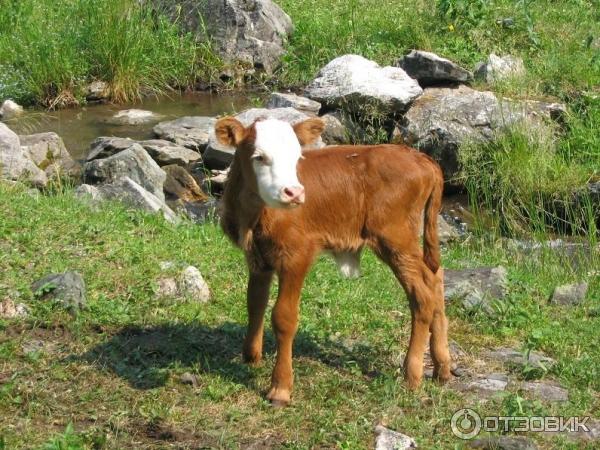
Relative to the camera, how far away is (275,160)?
592 centimetres

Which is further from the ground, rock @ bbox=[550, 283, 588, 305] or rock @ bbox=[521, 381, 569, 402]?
rock @ bbox=[521, 381, 569, 402]

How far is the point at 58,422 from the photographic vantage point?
5.88m

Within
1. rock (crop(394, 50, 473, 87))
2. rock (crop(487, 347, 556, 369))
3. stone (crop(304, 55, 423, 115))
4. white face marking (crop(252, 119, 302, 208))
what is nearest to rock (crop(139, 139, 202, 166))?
stone (crop(304, 55, 423, 115))

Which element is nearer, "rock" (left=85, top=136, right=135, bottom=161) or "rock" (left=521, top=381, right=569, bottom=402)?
"rock" (left=521, top=381, right=569, bottom=402)

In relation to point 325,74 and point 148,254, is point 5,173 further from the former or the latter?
point 325,74

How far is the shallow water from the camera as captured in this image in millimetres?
14656

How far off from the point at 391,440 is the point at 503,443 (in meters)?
0.61

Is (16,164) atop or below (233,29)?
atop

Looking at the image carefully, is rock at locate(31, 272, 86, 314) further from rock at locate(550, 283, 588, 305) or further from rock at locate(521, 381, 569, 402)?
rock at locate(550, 283, 588, 305)

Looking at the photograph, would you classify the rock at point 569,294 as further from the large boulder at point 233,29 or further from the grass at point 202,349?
the large boulder at point 233,29

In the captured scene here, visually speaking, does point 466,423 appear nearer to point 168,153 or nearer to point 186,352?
point 186,352

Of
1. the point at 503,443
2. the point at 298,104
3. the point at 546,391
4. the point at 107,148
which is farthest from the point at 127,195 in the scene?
the point at 503,443

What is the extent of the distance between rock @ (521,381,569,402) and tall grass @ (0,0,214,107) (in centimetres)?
1056

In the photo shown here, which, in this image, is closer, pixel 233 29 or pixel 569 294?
pixel 569 294
